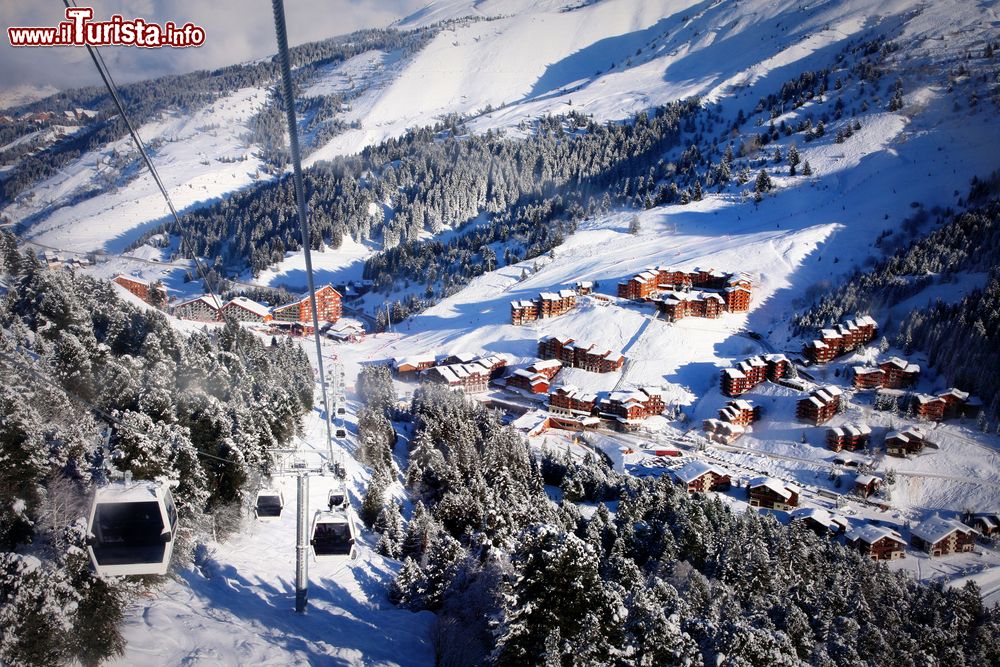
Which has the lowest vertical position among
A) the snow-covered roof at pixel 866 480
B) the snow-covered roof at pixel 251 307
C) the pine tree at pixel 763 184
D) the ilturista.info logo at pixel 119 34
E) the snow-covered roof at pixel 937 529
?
the snow-covered roof at pixel 937 529

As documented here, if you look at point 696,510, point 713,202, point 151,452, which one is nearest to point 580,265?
point 713,202

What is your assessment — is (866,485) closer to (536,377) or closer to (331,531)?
(536,377)

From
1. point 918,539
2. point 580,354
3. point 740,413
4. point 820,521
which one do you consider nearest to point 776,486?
point 820,521

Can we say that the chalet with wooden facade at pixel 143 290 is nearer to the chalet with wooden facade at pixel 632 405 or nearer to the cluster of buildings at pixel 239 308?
the cluster of buildings at pixel 239 308

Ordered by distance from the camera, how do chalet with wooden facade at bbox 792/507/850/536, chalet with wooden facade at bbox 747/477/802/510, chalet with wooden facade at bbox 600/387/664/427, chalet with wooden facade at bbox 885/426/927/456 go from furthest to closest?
chalet with wooden facade at bbox 600/387/664/427 → chalet with wooden facade at bbox 885/426/927/456 → chalet with wooden facade at bbox 747/477/802/510 → chalet with wooden facade at bbox 792/507/850/536

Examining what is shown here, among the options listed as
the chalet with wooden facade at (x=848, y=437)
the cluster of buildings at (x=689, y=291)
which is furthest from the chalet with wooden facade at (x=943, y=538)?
the cluster of buildings at (x=689, y=291)

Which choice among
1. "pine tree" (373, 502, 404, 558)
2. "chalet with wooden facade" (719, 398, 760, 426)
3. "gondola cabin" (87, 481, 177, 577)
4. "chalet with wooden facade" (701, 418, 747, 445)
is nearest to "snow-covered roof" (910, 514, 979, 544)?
"chalet with wooden facade" (701, 418, 747, 445)

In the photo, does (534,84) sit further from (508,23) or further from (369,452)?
(369,452)

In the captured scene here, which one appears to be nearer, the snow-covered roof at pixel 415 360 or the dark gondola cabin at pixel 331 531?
the dark gondola cabin at pixel 331 531

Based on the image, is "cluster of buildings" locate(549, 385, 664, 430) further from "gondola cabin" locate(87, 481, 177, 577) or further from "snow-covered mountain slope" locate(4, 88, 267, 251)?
"snow-covered mountain slope" locate(4, 88, 267, 251)
